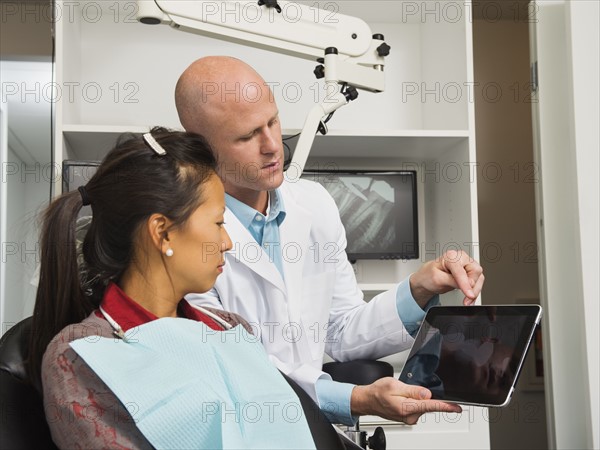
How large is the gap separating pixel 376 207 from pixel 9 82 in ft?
3.48

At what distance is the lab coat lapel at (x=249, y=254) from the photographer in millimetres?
1444

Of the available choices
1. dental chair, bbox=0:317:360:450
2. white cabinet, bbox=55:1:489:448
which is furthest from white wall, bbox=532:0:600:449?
dental chair, bbox=0:317:360:450

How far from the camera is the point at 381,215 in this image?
7.33 feet

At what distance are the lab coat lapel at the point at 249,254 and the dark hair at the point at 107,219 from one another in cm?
40

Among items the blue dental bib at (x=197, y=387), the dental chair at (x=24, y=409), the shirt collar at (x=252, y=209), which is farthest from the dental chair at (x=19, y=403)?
the shirt collar at (x=252, y=209)

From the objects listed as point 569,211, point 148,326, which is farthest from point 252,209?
point 569,211

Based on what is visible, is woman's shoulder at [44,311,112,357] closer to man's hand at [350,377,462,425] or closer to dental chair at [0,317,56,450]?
dental chair at [0,317,56,450]

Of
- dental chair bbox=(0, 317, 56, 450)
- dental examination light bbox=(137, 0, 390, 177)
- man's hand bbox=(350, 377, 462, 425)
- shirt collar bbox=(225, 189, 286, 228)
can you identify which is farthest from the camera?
dental examination light bbox=(137, 0, 390, 177)

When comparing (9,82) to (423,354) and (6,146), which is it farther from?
(423,354)

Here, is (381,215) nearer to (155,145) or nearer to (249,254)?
(249,254)

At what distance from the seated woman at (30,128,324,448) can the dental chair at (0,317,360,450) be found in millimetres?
26

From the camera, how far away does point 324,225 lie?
1.66 metres

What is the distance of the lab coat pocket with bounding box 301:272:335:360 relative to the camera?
1546mm

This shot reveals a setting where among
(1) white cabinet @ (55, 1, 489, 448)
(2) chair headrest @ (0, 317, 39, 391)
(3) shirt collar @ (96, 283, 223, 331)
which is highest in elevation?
(1) white cabinet @ (55, 1, 489, 448)
